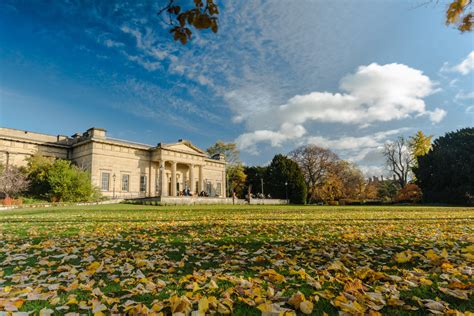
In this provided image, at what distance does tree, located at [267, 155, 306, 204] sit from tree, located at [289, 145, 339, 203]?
487 centimetres

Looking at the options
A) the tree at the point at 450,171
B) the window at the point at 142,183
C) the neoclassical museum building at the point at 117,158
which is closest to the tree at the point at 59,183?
the neoclassical museum building at the point at 117,158

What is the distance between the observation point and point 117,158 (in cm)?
3731

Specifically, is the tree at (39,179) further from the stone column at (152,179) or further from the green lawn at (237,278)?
the green lawn at (237,278)

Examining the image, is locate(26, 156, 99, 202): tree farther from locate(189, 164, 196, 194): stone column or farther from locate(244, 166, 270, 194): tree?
locate(244, 166, 270, 194): tree

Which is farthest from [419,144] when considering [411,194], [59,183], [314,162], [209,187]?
[59,183]

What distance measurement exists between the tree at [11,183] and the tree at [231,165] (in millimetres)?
34776

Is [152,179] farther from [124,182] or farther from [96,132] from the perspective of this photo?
[96,132]

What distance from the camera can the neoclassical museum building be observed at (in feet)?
112

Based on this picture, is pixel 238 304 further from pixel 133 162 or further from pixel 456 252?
pixel 133 162

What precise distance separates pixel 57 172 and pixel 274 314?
3071cm

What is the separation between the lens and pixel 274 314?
198cm

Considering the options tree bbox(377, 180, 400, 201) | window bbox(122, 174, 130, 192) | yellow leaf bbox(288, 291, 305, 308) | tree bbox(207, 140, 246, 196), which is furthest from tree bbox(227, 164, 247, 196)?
yellow leaf bbox(288, 291, 305, 308)

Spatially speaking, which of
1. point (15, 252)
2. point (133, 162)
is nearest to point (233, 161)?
point (133, 162)

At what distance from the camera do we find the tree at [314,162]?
48375 millimetres
